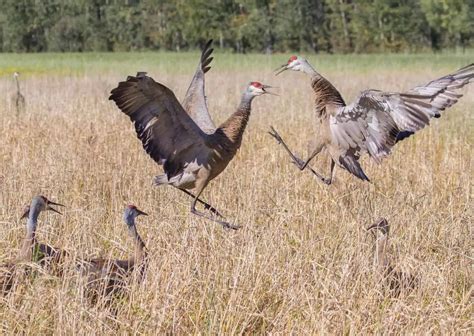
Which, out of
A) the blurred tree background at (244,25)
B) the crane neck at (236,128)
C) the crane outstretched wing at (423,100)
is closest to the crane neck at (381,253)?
the crane outstretched wing at (423,100)

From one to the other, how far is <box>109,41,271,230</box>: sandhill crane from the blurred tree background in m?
47.1

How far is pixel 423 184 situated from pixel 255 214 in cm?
189

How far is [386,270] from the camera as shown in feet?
13.8

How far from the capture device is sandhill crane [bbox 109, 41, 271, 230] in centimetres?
550

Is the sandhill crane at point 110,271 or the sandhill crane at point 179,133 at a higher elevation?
the sandhill crane at point 179,133

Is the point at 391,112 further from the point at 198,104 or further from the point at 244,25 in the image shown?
the point at 244,25

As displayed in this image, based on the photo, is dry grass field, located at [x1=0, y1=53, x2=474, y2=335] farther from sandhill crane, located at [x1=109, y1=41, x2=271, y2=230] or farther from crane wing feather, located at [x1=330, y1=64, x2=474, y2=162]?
crane wing feather, located at [x1=330, y1=64, x2=474, y2=162]

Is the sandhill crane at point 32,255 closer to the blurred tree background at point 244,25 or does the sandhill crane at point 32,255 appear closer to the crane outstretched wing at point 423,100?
the crane outstretched wing at point 423,100

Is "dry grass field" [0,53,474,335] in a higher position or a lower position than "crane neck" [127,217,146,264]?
lower

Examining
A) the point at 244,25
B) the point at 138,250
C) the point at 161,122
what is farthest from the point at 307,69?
the point at 244,25

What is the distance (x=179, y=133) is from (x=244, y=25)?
49.9 meters

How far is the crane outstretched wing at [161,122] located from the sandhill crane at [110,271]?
1220mm

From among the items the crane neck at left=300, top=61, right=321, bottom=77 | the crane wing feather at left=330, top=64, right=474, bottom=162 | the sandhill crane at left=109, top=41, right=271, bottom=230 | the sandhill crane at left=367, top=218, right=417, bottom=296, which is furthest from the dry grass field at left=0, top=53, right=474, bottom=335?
the crane neck at left=300, top=61, right=321, bottom=77

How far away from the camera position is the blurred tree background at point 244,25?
5350 centimetres
